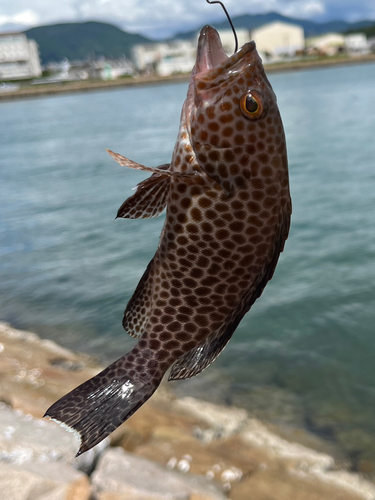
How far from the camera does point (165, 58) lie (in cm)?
15650

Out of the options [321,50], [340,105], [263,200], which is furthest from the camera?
[321,50]

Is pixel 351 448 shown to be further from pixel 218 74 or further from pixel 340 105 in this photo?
pixel 340 105

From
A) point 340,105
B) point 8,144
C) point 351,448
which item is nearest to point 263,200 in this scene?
point 351,448

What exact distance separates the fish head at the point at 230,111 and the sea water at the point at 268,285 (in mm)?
6536

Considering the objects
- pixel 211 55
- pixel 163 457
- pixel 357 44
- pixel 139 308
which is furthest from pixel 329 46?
pixel 139 308

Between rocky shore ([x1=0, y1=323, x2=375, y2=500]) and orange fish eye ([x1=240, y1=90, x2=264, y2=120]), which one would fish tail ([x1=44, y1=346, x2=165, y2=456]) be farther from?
rocky shore ([x1=0, y1=323, x2=375, y2=500])

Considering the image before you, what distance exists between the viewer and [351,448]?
7648 millimetres

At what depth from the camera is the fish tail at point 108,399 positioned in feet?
7.77

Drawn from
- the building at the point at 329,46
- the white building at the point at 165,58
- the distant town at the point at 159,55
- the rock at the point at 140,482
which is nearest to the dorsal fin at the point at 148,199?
the rock at the point at 140,482

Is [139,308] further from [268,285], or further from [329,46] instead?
[329,46]

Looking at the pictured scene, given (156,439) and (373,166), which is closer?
(156,439)

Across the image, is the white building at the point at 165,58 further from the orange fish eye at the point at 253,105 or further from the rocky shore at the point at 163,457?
the orange fish eye at the point at 253,105

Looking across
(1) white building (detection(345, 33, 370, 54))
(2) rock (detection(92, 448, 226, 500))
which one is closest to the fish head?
(2) rock (detection(92, 448, 226, 500))

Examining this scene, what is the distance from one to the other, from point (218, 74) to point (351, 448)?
685 centimetres
